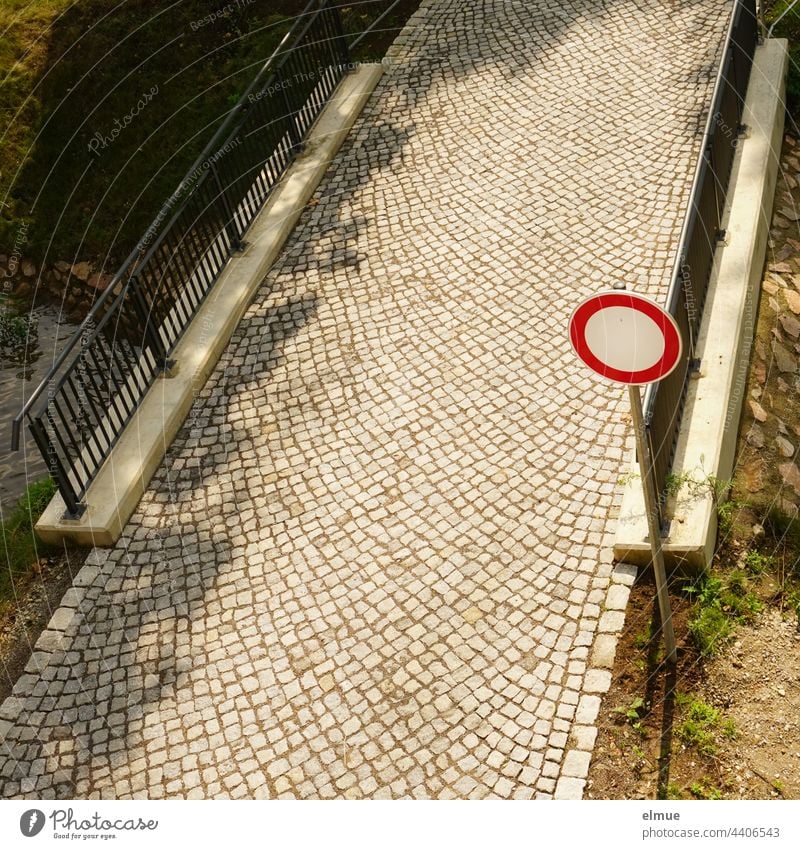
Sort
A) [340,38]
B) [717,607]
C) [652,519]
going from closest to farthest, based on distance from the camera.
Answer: [652,519] < [717,607] < [340,38]

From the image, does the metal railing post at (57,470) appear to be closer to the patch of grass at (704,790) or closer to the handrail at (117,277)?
the handrail at (117,277)

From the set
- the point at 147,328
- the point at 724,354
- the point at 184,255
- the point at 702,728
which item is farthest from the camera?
the point at 184,255

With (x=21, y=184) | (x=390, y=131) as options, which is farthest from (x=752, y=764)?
(x=21, y=184)

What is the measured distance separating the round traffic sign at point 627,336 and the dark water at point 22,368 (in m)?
7.59

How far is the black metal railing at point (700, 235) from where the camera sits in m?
6.89

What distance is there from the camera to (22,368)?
12594mm

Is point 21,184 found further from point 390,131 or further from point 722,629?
point 722,629

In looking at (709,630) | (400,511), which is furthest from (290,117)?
(709,630)

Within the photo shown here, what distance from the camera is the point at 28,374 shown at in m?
12.5

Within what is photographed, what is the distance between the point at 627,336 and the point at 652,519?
124 cm

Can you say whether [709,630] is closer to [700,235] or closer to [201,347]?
[700,235]

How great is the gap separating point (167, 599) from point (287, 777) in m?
1.92
